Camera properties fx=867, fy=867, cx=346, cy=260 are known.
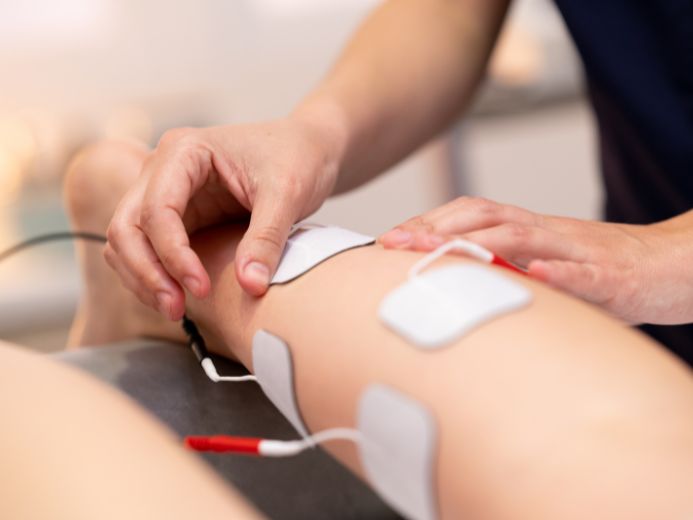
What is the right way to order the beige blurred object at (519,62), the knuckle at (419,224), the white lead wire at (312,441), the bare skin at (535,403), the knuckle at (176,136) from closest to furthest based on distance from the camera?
the bare skin at (535,403)
the white lead wire at (312,441)
the knuckle at (419,224)
the knuckle at (176,136)
the beige blurred object at (519,62)

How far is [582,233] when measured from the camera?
0.63 metres

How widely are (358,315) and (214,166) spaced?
26 cm

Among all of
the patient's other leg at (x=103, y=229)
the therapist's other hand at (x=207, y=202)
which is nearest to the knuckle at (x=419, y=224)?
the therapist's other hand at (x=207, y=202)

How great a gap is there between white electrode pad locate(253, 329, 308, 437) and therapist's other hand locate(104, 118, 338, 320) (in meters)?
0.04

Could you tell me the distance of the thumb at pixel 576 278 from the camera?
1.93 ft

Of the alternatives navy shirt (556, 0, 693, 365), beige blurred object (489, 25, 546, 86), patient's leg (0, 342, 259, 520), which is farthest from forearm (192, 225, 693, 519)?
beige blurred object (489, 25, 546, 86)

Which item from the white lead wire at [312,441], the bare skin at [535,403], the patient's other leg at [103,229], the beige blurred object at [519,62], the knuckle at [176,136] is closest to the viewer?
the bare skin at [535,403]

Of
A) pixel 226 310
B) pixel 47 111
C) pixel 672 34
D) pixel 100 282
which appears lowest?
pixel 47 111

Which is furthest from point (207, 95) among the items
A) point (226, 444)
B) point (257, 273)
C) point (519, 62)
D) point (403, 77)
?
point (226, 444)

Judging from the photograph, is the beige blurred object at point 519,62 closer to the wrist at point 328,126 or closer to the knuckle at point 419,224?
the wrist at point 328,126

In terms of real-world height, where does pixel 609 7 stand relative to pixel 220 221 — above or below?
above

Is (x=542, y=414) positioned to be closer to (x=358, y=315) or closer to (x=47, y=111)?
(x=358, y=315)

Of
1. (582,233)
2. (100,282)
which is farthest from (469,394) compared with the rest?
(100,282)

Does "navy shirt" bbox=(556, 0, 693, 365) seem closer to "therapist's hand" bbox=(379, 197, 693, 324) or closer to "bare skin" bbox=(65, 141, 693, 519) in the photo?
"therapist's hand" bbox=(379, 197, 693, 324)
